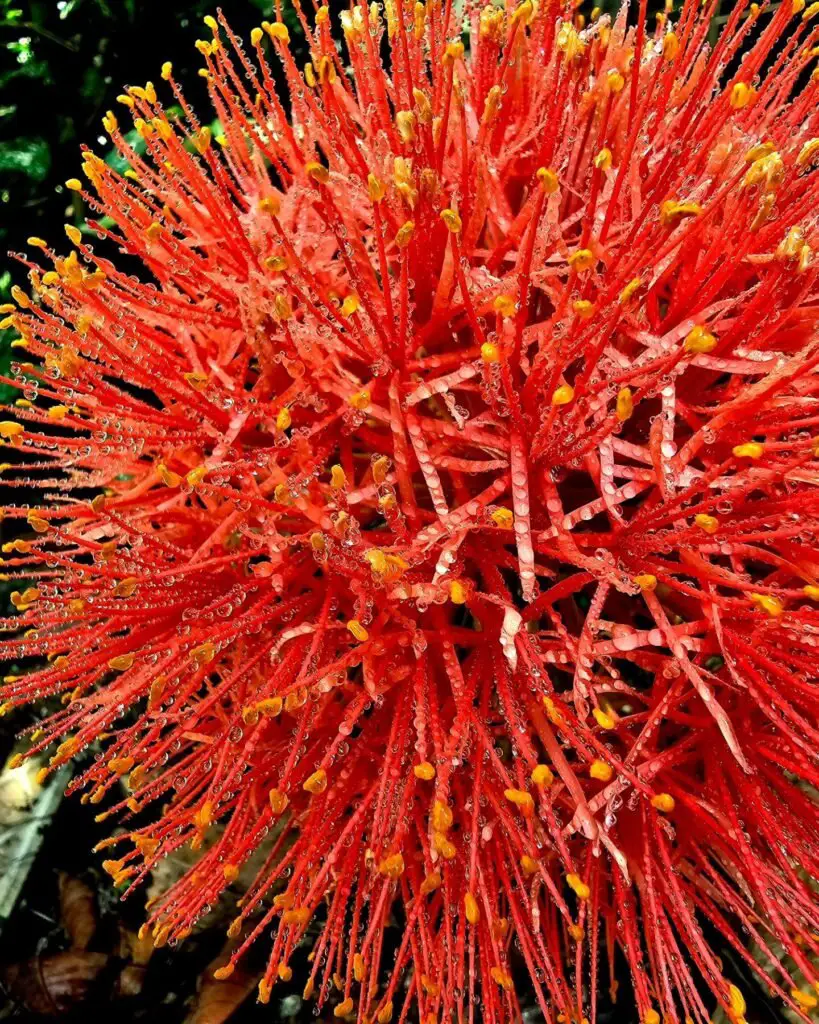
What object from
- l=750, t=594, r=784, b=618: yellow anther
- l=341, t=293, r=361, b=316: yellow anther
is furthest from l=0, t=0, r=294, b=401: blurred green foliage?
l=750, t=594, r=784, b=618: yellow anther

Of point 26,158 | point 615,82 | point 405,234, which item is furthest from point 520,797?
point 26,158

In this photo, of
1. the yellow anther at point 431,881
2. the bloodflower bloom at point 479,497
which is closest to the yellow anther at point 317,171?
the bloodflower bloom at point 479,497

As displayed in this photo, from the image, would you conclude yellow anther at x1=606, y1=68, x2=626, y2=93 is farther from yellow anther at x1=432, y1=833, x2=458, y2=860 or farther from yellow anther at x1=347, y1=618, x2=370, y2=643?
yellow anther at x1=432, y1=833, x2=458, y2=860

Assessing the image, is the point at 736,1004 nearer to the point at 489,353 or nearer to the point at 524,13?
the point at 489,353

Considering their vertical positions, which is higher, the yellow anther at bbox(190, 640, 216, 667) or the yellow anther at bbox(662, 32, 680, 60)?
the yellow anther at bbox(662, 32, 680, 60)

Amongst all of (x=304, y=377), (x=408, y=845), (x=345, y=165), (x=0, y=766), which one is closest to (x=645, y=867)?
(x=408, y=845)

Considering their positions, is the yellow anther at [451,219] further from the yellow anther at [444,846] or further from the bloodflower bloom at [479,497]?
the yellow anther at [444,846]

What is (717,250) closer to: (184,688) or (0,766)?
(184,688)
